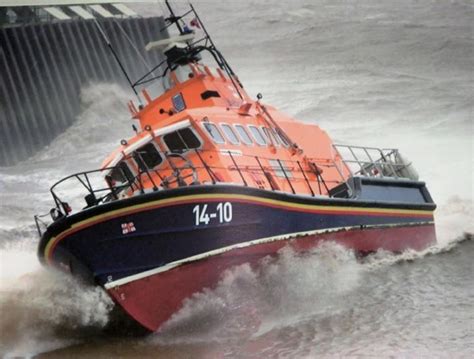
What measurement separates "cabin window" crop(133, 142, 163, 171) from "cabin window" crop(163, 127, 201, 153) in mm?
166

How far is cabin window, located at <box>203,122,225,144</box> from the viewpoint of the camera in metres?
8.58

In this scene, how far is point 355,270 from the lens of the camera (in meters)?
9.62

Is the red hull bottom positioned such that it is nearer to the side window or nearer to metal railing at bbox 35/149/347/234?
metal railing at bbox 35/149/347/234

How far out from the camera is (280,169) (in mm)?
9273

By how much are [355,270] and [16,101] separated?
1451 centimetres

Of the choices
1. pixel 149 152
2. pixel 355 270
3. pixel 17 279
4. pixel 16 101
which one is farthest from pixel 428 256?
pixel 16 101

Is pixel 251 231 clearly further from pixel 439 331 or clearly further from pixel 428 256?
pixel 428 256

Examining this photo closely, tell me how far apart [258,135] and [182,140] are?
3.72 feet

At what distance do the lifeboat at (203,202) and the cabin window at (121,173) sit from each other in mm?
19

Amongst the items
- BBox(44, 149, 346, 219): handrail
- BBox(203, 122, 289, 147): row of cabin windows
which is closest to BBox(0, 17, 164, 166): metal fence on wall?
BBox(203, 122, 289, 147): row of cabin windows

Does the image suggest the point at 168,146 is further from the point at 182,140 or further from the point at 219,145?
the point at 219,145

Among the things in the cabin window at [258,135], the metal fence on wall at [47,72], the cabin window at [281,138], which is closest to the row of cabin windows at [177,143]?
the cabin window at [258,135]

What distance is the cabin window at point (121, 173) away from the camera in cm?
883

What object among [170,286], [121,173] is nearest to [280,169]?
[121,173]
